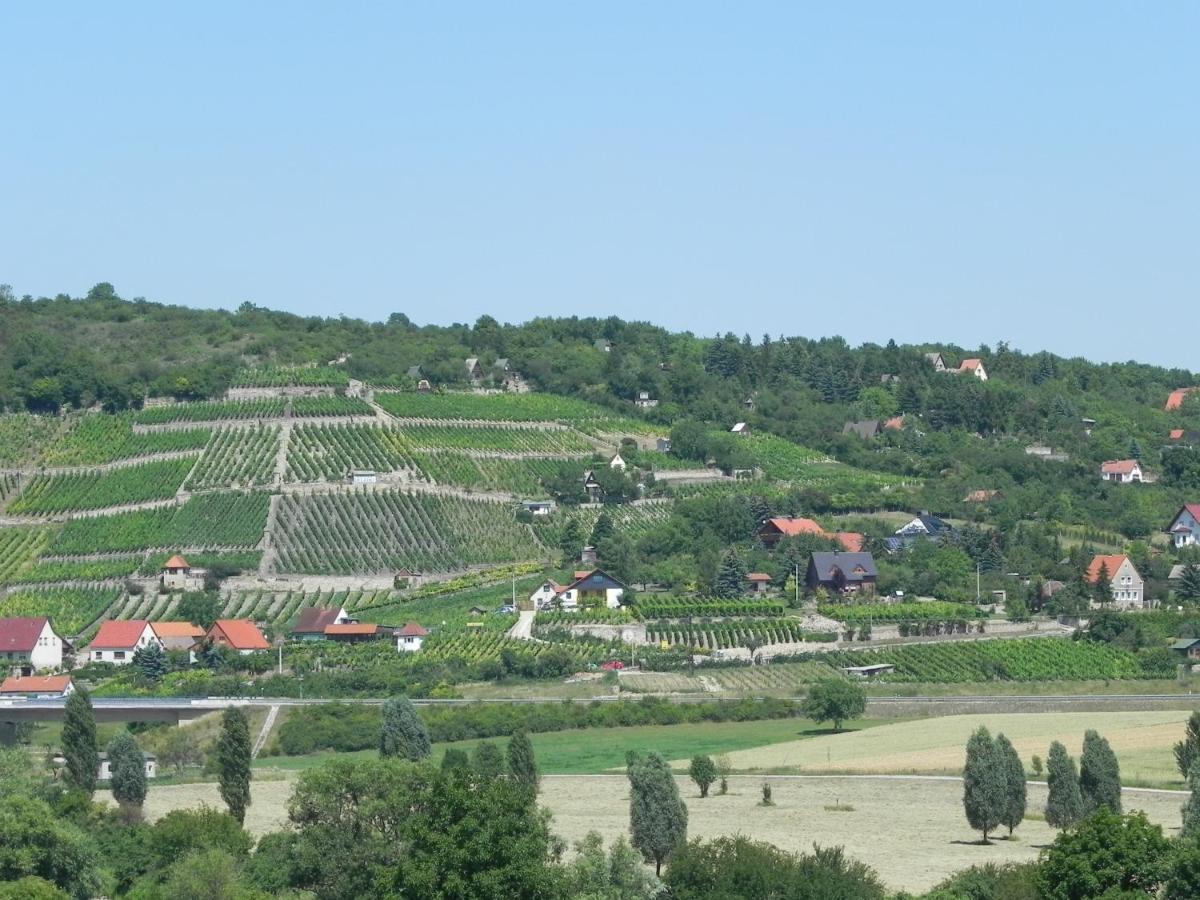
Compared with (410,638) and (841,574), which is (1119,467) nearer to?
(841,574)

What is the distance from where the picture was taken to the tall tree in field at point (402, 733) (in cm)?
7406

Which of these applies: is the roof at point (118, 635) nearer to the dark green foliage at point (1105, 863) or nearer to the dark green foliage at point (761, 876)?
the dark green foliage at point (761, 876)

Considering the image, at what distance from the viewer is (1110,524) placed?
119 metres

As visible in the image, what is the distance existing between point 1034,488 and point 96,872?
7260 centimetres

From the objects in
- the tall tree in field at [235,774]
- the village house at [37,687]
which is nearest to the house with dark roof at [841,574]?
the village house at [37,687]

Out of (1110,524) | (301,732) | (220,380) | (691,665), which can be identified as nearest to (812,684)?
(691,665)

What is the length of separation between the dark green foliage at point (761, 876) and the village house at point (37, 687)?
4374cm

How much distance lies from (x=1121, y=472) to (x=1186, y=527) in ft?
43.1

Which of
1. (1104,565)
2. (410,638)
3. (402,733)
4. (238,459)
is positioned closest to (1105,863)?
(402,733)

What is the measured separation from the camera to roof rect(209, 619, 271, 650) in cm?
9738

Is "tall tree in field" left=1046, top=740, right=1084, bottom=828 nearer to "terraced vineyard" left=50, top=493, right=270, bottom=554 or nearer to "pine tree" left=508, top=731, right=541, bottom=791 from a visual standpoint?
"pine tree" left=508, top=731, right=541, bottom=791

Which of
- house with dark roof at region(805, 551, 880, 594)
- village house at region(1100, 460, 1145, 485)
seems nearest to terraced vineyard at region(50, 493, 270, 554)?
house with dark roof at region(805, 551, 880, 594)

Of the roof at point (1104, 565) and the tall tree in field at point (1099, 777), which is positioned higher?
the roof at point (1104, 565)

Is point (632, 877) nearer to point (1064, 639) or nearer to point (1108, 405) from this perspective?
point (1064, 639)
